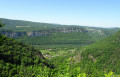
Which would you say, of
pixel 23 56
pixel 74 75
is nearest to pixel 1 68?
pixel 23 56

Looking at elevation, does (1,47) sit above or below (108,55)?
above

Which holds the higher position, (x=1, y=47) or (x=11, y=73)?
(x=1, y=47)

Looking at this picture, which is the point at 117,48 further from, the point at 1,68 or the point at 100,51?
the point at 1,68

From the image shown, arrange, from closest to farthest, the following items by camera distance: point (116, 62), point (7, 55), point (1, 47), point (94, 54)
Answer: point (7, 55) → point (1, 47) → point (116, 62) → point (94, 54)

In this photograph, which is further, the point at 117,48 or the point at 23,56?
the point at 117,48

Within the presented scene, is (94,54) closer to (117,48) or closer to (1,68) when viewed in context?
(117,48)

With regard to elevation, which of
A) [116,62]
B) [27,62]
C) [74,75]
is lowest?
[116,62]

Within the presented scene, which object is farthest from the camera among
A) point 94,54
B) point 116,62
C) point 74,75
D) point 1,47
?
point 94,54

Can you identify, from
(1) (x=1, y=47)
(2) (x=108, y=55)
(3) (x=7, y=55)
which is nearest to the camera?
(3) (x=7, y=55)

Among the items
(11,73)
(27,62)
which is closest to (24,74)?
(11,73)
